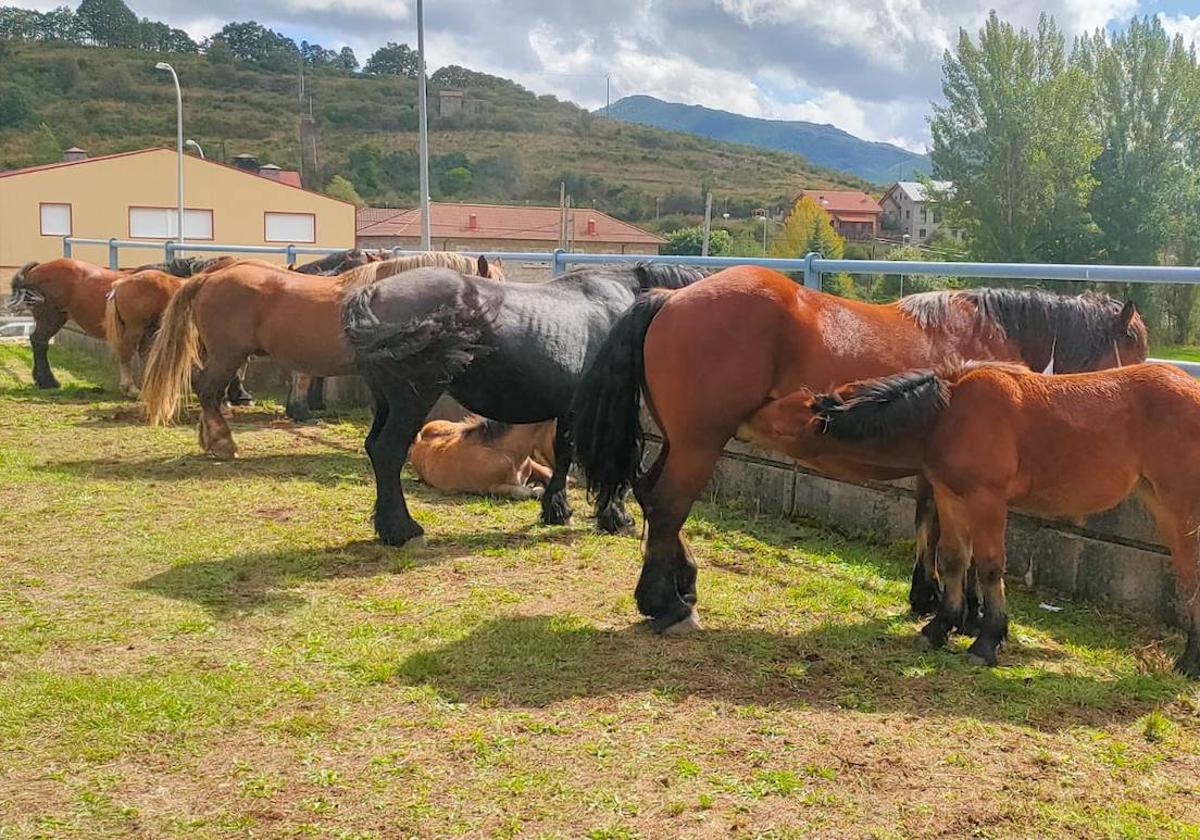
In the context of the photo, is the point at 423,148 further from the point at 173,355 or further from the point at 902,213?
the point at 902,213

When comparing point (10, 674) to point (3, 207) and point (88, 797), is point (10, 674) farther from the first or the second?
point (3, 207)

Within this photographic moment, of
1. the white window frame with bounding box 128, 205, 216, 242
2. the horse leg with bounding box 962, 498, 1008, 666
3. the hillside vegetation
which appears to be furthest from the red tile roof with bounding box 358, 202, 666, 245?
the horse leg with bounding box 962, 498, 1008, 666

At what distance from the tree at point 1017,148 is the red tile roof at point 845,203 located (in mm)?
53546

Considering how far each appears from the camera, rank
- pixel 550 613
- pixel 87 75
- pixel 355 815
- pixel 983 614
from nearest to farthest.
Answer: pixel 355 815 → pixel 983 614 → pixel 550 613 → pixel 87 75

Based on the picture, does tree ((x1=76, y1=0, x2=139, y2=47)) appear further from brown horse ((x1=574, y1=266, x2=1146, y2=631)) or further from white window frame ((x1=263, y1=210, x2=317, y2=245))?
brown horse ((x1=574, y1=266, x2=1146, y2=631))

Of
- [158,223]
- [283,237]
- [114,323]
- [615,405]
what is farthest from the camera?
[283,237]

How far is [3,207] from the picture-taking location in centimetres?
4038

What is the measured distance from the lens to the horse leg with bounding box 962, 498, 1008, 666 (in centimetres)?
450

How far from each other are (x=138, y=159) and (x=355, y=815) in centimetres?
4611

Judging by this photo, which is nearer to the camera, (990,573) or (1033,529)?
(990,573)

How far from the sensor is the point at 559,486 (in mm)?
7121

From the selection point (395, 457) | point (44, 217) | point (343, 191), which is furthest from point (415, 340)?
point (343, 191)

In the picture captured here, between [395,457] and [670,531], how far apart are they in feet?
7.45

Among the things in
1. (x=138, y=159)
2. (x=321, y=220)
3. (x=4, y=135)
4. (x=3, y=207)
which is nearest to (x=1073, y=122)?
(x=321, y=220)
